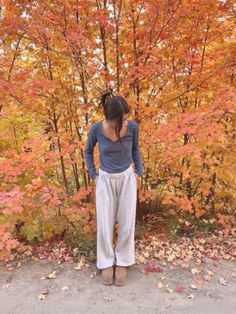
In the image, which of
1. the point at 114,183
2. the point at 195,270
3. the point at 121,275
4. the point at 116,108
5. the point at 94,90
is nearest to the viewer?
the point at 116,108

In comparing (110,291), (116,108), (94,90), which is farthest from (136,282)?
(94,90)

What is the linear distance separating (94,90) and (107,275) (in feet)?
7.86

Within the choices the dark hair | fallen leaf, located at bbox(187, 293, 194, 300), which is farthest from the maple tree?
fallen leaf, located at bbox(187, 293, 194, 300)

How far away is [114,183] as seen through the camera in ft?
11.6

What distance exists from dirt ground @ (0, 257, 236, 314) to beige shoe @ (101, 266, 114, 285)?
6cm

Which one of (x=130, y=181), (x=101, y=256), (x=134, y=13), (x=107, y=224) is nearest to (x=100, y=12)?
(x=134, y=13)

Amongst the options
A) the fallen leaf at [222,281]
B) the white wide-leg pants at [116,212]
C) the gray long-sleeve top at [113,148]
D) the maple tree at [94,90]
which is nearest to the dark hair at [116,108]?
the gray long-sleeve top at [113,148]

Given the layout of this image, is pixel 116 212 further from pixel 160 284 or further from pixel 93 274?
pixel 160 284

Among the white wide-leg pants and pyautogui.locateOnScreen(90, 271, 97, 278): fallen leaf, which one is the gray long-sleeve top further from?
pyautogui.locateOnScreen(90, 271, 97, 278): fallen leaf

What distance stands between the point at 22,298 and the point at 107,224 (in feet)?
3.76

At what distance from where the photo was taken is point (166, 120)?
4.88 metres

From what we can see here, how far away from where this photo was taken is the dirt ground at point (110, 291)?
3.28m

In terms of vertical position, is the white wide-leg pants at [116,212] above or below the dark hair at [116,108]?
below

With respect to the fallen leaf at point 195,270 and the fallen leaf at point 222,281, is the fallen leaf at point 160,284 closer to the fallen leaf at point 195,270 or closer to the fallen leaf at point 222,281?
the fallen leaf at point 195,270
